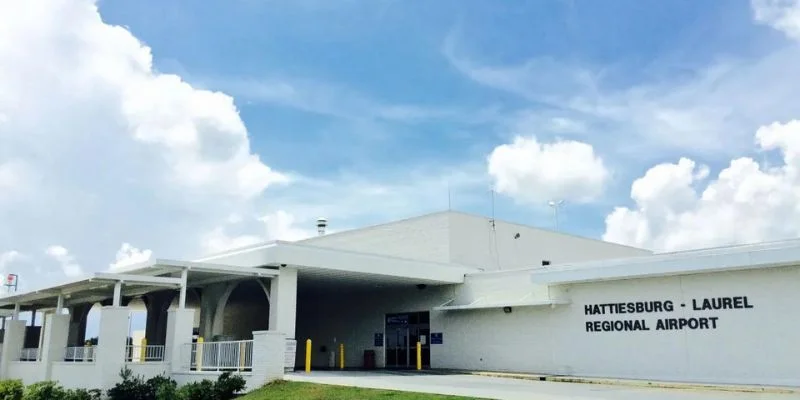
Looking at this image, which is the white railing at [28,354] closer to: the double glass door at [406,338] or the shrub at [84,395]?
the shrub at [84,395]

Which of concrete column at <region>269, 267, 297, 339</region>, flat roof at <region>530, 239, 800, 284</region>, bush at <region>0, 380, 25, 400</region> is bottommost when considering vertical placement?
bush at <region>0, 380, 25, 400</region>

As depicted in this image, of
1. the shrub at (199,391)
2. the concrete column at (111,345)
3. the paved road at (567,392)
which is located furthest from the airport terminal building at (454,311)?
the paved road at (567,392)

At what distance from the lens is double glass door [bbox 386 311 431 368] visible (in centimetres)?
2798

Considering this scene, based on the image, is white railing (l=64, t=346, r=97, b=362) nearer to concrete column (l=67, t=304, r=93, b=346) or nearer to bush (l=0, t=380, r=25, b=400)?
bush (l=0, t=380, r=25, b=400)

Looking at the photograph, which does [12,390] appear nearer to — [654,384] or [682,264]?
[654,384]

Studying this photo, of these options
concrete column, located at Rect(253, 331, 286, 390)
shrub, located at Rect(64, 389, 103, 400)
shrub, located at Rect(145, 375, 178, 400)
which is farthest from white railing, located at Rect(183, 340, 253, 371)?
shrub, located at Rect(64, 389, 103, 400)

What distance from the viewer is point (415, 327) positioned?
93.1 ft

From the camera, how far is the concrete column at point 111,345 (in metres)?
19.7

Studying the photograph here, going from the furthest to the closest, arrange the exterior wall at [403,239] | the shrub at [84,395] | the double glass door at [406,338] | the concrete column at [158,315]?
the concrete column at [158,315]
the exterior wall at [403,239]
the double glass door at [406,338]
the shrub at [84,395]

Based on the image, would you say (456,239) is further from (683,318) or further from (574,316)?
(683,318)

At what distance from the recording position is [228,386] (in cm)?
1808

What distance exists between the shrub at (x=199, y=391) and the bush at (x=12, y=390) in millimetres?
9755

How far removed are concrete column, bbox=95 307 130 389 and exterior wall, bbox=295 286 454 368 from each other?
1166 cm

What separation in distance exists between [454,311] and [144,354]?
1117 cm
